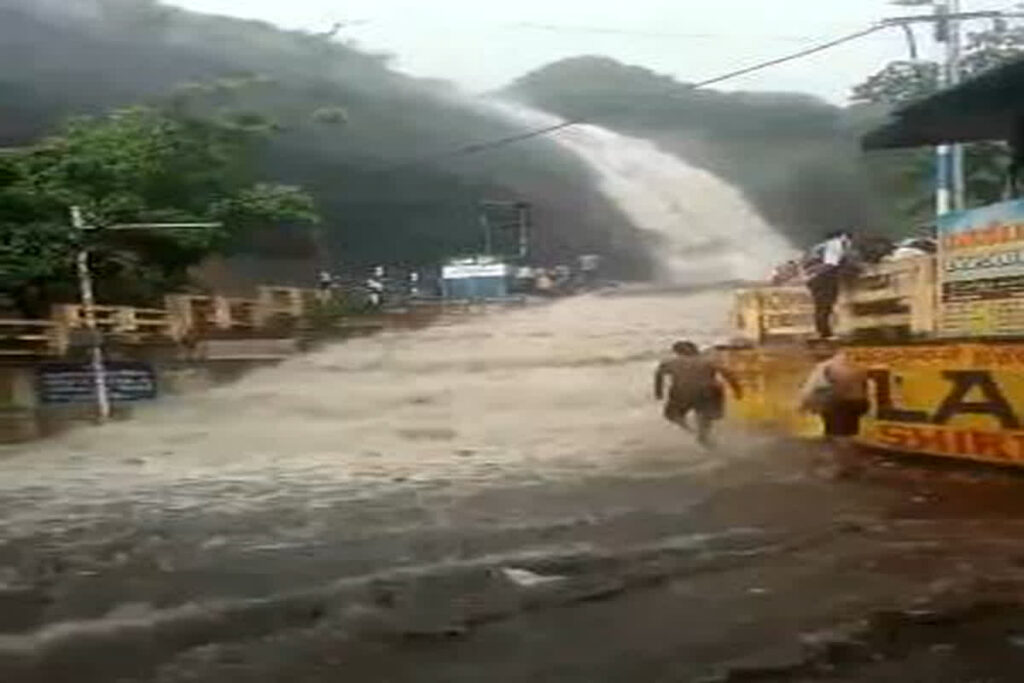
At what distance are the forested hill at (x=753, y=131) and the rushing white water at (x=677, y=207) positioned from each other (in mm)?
938

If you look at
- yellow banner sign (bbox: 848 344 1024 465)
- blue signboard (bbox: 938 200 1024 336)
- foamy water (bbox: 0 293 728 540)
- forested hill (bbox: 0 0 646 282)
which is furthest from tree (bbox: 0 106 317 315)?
blue signboard (bbox: 938 200 1024 336)

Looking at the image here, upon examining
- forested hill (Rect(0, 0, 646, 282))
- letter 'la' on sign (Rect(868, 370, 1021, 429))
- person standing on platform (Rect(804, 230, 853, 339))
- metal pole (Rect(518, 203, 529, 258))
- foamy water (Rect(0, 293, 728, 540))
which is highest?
forested hill (Rect(0, 0, 646, 282))

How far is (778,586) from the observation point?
7777 mm

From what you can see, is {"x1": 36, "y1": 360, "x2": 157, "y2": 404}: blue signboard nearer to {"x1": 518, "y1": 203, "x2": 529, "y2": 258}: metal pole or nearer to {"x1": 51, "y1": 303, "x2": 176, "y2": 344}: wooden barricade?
{"x1": 51, "y1": 303, "x2": 176, "y2": 344}: wooden barricade

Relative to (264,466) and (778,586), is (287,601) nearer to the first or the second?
(778,586)

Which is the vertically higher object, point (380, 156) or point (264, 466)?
point (380, 156)

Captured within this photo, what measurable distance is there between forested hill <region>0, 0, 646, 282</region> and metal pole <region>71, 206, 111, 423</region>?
11.8 metres

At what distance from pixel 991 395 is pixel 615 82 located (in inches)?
2033

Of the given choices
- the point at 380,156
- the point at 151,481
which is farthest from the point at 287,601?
the point at 380,156

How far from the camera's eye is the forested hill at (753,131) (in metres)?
44.2

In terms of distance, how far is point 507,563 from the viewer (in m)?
8.91

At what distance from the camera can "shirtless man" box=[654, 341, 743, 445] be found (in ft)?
53.3

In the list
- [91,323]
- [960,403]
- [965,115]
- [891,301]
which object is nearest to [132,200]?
[91,323]

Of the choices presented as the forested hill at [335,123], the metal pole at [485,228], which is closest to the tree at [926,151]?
the forested hill at [335,123]
